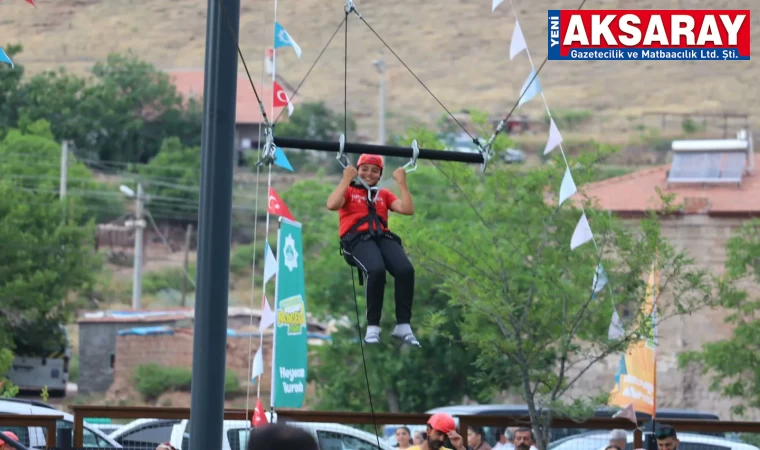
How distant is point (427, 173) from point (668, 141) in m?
68.7

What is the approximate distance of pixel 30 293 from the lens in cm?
4322

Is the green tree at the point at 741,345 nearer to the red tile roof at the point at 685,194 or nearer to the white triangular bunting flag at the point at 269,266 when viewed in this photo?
the red tile roof at the point at 685,194

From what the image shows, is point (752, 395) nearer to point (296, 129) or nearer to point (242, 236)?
point (242, 236)

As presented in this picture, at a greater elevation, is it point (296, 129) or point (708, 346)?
point (296, 129)

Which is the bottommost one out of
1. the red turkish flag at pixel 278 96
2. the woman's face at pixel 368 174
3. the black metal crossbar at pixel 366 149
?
the woman's face at pixel 368 174

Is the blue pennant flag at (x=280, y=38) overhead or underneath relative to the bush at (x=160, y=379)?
overhead

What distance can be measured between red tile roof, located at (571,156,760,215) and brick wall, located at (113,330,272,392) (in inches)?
590

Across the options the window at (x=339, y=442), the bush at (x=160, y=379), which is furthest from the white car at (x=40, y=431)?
the bush at (x=160, y=379)

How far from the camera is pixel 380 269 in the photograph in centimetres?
891

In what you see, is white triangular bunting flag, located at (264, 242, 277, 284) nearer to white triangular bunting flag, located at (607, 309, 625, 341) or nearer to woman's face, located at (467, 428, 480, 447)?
woman's face, located at (467, 428, 480, 447)

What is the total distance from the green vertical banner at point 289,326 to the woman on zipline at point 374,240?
512 cm

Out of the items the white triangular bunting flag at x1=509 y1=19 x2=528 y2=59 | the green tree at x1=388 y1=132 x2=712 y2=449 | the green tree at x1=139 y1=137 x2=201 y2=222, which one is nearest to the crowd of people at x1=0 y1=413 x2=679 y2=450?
the green tree at x1=388 y1=132 x2=712 y2=449

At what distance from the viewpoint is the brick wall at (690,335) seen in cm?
3875

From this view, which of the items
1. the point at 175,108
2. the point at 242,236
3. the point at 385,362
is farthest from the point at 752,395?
the point at 175,108
